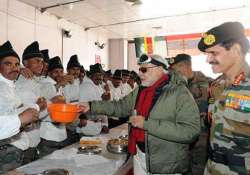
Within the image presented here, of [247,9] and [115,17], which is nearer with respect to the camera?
[247,9]

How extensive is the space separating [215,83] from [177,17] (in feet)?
18.0

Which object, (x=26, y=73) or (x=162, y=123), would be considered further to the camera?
(x=26, y=73)

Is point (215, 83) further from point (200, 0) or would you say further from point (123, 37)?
point (123, 37)

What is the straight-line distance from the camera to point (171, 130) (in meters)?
1.93

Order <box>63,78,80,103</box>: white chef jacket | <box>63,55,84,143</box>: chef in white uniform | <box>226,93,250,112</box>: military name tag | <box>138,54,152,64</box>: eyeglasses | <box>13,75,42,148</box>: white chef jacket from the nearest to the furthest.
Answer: <box>226,93,250,112</box>: military name tag, <box>138,54,152,64</box>: eyeglasses, <box>13,75,42,148</box>: white chef jacket, <box>63,55,84,143</box>: chef in white uniform, <box>63,78,80,103</box>: white chef jacket

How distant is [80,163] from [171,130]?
783mm

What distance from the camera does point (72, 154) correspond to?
2371 mm

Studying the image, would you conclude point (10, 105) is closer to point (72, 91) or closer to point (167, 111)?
point (167, 111)

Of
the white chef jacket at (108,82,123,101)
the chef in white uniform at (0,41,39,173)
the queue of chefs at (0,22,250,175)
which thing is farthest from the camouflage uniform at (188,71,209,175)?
the white chef jacket at (108,82,123,101)

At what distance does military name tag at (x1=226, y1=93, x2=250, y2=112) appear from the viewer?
1.54 metres

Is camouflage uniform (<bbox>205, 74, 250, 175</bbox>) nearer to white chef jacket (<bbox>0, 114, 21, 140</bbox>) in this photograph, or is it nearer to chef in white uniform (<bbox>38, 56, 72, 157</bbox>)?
white chef jacket (<bbox>0, 114, 21, 140</bbox>)

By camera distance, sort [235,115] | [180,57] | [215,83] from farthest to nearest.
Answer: [180,57]
[215,83]
[235,115]

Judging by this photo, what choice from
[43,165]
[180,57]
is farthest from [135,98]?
[180,57]

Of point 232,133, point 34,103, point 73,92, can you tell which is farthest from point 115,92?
point 232,133
